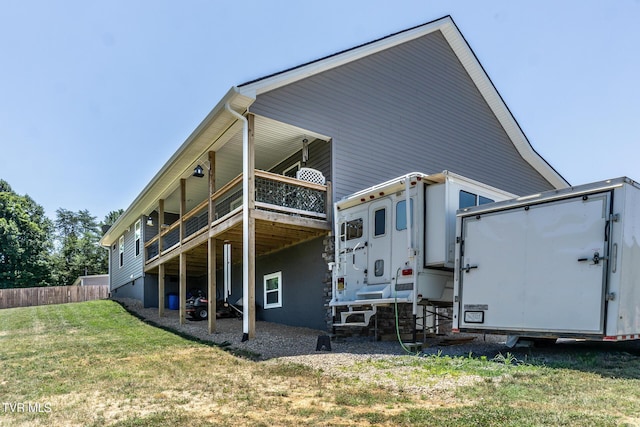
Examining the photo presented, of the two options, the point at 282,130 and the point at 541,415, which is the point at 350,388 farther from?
the point at 282,130

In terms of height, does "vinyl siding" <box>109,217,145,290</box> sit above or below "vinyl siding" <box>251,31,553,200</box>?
below

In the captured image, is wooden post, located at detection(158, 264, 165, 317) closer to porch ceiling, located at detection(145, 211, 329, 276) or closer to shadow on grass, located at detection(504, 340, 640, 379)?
porch ceiling, located at detection(145, 211, 329, 276)

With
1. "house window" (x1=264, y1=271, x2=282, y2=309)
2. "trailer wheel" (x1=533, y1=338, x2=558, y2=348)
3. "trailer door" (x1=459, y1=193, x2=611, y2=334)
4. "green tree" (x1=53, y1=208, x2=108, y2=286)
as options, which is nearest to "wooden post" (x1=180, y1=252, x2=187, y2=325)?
"house window" (x1=264, y1=271, x2=282, y2=309)

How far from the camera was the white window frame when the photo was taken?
20.9m

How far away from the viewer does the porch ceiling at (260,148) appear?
11578mm

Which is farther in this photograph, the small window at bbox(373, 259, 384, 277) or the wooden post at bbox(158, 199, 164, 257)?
the wooden post at bbox(158, 199, 164, 257)

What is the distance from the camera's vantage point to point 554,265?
22.0 ft

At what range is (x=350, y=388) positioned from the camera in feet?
17.5

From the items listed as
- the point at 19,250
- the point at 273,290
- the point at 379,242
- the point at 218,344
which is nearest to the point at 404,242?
the point at 379,242

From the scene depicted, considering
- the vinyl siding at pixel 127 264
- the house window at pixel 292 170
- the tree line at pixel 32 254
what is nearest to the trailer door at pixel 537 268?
the house window at pixel 292 170

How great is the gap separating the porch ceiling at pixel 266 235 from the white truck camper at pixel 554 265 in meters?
4.29

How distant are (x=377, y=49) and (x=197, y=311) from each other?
10212 millimetres

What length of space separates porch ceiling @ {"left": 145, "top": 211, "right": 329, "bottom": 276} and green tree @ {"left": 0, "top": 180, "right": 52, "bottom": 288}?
32441 millimetres

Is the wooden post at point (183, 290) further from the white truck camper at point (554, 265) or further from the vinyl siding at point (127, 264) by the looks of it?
the white truck camper at point (554, 265)
